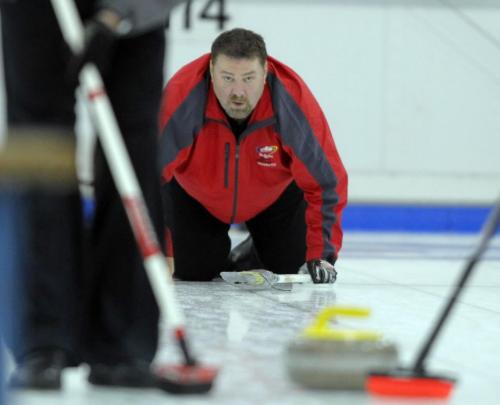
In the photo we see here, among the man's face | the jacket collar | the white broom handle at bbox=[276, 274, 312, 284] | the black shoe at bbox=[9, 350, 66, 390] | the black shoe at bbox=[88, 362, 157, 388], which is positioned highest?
the man's face

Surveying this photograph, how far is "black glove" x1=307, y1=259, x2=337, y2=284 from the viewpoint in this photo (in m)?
3.42

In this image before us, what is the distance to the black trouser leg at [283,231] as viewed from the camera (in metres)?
3.70

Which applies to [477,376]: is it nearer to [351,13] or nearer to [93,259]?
[93,259]

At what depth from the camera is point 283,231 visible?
372 centimetres

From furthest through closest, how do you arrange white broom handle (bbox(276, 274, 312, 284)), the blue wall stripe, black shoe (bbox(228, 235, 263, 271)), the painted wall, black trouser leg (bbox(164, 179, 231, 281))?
the blue wall stripe < the painted wall < black shoe (bbox(228, 235, 263, 271)) < black trouser leg (bbox(164, 179, 231, 281)) < white broom handle (bbox(276, 274, 312, 284))

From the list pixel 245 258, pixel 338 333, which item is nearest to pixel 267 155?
pixel 245 258

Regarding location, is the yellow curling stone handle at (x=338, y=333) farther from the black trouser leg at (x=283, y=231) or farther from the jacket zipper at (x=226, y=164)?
the black trouser leg at (x=283, y=231)

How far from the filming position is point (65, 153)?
0.84 m

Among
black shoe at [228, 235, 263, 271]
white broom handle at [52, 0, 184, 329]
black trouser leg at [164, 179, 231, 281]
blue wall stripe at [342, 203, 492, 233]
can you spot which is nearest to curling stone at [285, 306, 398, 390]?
white broom handle at [52, 0, 184, 329]

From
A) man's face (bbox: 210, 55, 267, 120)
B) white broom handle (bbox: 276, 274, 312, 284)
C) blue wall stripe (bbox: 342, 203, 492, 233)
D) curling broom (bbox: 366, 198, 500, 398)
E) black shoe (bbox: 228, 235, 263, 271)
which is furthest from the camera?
blue wall stripe (bbox: 342, 203, 492, 233)

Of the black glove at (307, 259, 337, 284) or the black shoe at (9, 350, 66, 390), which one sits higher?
the black shoe at (9, 350, 66, 390)

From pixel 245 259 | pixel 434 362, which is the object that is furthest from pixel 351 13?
pixel 434 362

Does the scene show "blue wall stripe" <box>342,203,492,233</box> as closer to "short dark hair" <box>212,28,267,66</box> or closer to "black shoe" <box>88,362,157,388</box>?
"short dark hair" <box>212,28,267,66</box>

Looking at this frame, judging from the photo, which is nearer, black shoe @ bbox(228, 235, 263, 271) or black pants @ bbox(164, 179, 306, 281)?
black pants @ bbox(164, 179, 306, 281)
